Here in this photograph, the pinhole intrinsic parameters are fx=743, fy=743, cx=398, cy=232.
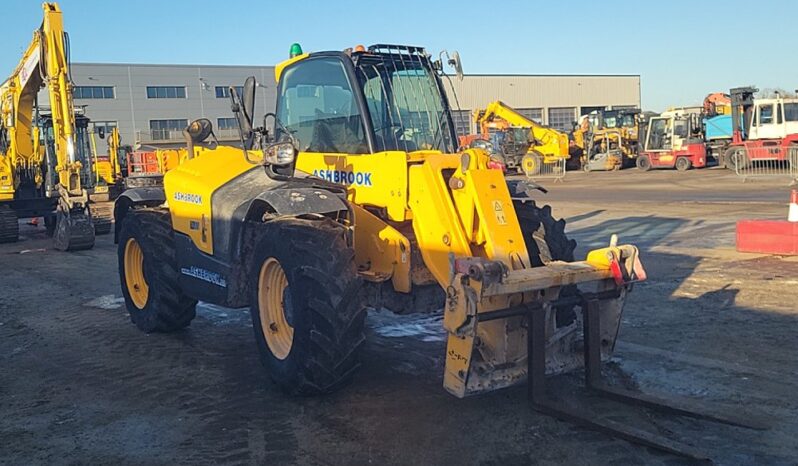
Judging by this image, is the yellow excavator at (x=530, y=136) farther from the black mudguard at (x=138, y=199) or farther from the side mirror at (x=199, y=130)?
the side mirror at (x=199, y=130)

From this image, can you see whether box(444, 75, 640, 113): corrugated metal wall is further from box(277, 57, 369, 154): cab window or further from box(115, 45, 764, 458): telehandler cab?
box(115, 45, 764, 458): telehandler cab

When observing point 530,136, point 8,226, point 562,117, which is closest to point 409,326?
point 8,226

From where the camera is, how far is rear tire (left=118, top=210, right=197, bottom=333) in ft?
24.3

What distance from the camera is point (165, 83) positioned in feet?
207

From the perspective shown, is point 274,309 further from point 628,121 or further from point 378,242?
point 628,121

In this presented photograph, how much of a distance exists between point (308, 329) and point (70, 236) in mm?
10961

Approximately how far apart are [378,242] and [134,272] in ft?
13.0

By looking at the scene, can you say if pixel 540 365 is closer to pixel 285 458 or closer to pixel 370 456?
pixel 370 456

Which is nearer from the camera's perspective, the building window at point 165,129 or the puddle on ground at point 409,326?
the puddle on ground at point 409,326

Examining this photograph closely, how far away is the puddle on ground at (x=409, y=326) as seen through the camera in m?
7.11

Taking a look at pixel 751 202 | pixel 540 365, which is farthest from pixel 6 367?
pixel 751 202

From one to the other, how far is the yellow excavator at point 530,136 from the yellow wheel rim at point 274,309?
31.3 metres

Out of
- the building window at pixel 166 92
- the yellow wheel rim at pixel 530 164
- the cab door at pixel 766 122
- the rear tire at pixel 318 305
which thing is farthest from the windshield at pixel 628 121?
the building window at pixel 166 92

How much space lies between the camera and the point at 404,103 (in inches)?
240
